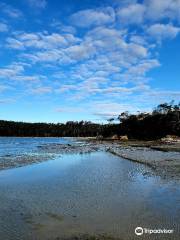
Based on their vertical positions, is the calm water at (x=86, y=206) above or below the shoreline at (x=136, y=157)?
below

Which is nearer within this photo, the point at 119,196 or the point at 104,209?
the point at 104,209

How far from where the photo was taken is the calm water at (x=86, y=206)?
9570mm

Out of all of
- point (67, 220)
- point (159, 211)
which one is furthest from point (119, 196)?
point (67, 220)

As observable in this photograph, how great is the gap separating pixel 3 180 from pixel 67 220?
32.5 feet

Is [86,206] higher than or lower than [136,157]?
lower

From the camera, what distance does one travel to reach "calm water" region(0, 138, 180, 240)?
9.57m

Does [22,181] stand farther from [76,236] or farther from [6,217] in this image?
[76,236]

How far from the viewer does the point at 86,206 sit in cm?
1262

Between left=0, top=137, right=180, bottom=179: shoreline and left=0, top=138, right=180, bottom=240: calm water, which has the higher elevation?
left=0, top=137, right=180, bottom=179: shoreline

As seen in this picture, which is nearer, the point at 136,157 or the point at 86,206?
the point at 86,206

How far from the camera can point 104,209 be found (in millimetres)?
12125

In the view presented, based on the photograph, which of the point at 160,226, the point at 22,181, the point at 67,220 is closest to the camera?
the point at 160,226

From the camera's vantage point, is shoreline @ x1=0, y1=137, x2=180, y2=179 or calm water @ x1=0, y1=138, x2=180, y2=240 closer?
calm water @ x1=0, y1=138, x2=180, y2=240

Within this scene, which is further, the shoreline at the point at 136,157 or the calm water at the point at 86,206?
the shoreline at the point at 136,157
